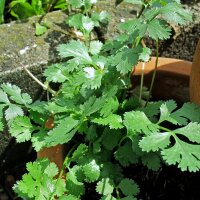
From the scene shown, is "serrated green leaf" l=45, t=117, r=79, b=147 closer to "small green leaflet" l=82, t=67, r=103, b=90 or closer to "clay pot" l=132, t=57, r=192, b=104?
"small green leaflet" l=82, t=67, r=103, b=90

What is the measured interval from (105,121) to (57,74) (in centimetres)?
25

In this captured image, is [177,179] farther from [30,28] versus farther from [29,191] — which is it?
[30,28]

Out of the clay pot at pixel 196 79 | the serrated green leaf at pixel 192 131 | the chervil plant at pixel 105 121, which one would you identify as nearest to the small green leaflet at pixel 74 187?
the chervil plant at pixel 105 121

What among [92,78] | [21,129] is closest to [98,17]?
[92,78]

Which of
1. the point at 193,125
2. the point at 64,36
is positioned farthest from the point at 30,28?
the point at 193,125

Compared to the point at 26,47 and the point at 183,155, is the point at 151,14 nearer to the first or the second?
the point at 183,155

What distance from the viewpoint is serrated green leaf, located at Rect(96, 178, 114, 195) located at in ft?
4.97

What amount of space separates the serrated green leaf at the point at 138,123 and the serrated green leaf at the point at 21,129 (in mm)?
298

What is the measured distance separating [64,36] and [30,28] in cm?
13

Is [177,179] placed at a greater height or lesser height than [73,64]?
lesser

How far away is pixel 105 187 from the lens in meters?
1.52

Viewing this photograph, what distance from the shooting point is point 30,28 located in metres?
2.08

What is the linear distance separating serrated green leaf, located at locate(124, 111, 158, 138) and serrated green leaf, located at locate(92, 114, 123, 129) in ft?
0.10

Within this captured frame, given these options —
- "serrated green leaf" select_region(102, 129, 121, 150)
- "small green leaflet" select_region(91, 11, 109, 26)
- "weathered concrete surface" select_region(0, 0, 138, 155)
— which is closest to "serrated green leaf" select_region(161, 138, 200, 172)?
"serrated green leaf" select_region(102, 129, 121, 150)
